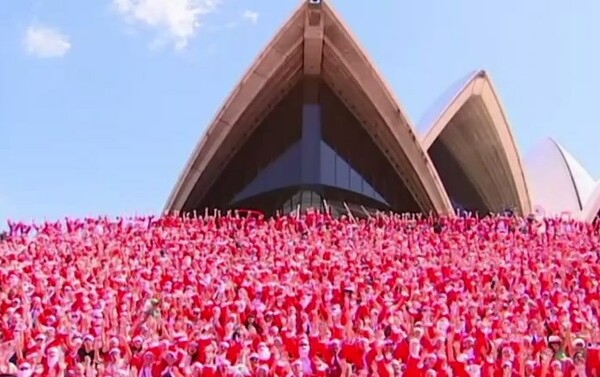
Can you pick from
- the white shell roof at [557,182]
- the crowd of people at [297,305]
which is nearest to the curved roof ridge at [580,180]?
the white shell roof at [557,182]

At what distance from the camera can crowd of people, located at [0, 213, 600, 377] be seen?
9305 mm

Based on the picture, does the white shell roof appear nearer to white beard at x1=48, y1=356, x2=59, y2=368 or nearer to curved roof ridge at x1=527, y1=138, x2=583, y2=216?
curved roof ridge at x1=527, y1=138, x2=583, y2=216

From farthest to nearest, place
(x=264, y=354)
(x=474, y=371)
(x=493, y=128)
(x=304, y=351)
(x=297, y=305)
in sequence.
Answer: (x=493, y=128)
(x=297, y=305)
(x=304, y=351)
(x=264, y=354)
(x=474, y=371)

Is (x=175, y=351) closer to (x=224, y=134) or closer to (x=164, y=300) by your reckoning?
(x=164, y=300)

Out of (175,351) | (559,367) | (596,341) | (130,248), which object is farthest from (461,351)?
(130,248)

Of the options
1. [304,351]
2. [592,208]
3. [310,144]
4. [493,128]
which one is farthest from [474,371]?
[592,208]

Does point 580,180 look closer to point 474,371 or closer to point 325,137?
point 325,137

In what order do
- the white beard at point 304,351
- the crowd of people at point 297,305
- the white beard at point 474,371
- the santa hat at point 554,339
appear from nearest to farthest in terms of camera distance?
the white beard at point 474,371 < the crowd of people at point 297,305 < the white beard at point 304,351 < the santa hat at point 554,339

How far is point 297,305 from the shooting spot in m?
12.0

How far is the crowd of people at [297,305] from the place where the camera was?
9.30 metres

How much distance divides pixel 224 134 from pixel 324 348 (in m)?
20.8

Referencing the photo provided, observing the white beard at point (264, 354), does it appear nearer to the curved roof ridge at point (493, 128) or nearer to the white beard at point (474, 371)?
the white beard at point (474, 371)

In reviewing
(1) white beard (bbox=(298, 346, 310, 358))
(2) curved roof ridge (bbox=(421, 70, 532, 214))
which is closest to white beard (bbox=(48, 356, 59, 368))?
(1) white beard (bbox=(298, 346, 310, 358))

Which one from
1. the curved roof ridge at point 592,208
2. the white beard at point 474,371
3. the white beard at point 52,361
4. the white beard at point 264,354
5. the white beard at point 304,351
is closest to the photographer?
the white beard at point 474,371
